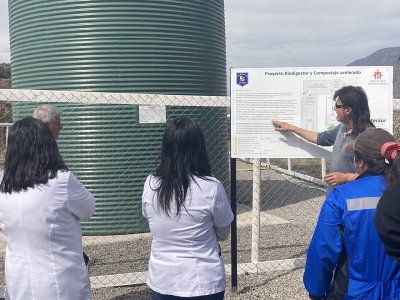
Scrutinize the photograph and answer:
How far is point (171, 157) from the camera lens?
268 centimetres

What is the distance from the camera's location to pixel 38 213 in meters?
2.48

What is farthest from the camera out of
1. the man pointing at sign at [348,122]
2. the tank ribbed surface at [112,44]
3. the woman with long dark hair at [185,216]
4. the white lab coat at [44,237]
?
the tank ribbed surface at [112,44]

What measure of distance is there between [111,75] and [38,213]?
4.34m

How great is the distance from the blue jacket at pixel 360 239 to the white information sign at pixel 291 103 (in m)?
2.03

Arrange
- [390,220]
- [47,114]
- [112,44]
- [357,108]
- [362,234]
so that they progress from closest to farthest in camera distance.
Result: 1. [390,220]
2. [362,234]
3. [47,114]
4. [357,108]
5. [112,44]

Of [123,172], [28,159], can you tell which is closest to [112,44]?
[123,172]

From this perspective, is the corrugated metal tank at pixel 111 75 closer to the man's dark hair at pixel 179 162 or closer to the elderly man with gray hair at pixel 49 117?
the elderly man with gray hair at pixel 49 117

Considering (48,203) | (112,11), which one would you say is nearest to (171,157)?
(48,203)

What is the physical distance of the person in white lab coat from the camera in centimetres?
250

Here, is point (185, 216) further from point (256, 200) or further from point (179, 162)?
point (256, 200)

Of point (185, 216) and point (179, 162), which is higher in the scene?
point (179, 162)

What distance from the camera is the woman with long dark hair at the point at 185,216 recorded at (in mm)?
2609

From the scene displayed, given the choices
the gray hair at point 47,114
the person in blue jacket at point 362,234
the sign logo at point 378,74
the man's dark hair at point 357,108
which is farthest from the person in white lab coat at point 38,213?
the sign logo at point 378,74

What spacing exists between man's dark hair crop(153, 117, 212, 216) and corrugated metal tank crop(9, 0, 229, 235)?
4004 mm
